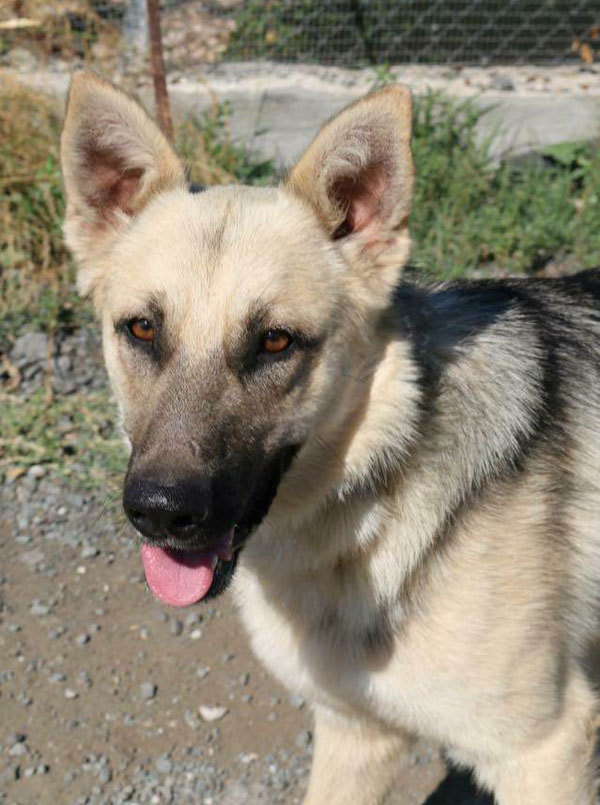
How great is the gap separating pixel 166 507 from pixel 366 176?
105 cm

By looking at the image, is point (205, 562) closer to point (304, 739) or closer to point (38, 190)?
point (304, 739)

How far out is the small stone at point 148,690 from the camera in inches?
144

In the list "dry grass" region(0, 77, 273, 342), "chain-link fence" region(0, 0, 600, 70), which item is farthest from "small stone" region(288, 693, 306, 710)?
"chain-link fence" region(0, 0, 600, 70)

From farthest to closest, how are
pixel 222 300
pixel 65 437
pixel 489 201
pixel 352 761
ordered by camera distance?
pixel 489 201 < pixel 65 437 < pixel 352 761 < pixel 222 300

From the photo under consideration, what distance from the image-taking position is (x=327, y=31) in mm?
6598

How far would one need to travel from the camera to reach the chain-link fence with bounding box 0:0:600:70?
647cm

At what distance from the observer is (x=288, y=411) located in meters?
2.51

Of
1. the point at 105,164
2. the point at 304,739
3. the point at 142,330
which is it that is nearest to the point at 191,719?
the point at 304,739

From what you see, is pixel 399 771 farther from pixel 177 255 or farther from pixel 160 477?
pixel 177 255

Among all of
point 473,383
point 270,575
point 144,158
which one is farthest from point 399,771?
point 144,158

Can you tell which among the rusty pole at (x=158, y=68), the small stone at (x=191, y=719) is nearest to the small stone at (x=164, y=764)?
the small stone at (x=191, y=719)

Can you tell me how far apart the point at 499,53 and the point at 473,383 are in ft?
16.1

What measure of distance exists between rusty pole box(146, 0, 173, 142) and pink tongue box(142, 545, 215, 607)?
138 inches

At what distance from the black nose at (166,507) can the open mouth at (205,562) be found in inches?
7.7
